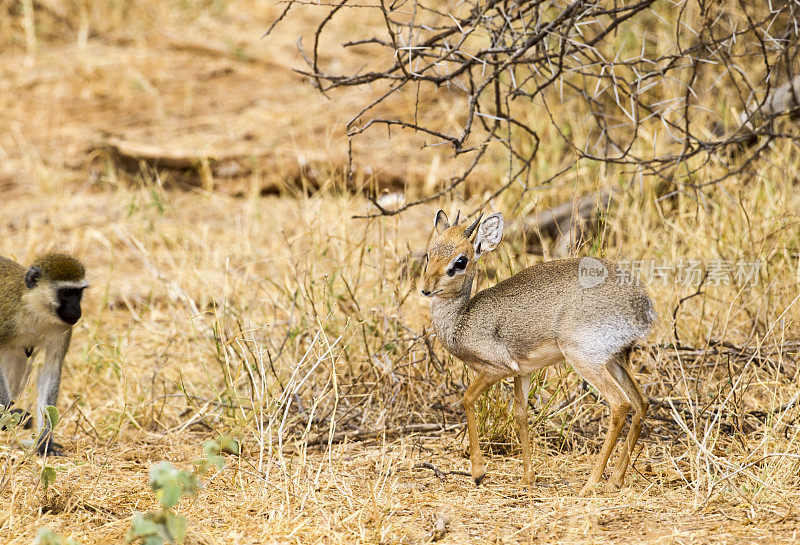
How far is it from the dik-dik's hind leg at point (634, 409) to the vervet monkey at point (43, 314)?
9.34 ft

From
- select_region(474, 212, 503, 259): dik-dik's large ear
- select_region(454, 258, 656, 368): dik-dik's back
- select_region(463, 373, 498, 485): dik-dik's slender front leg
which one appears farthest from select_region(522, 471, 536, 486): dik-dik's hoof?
select_region(474, 212, 503, 259): dik-dik's large ear

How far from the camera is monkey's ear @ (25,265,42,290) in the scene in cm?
472

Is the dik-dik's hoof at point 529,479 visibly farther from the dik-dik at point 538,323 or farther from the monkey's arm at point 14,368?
the monkey's arm at point 14,368

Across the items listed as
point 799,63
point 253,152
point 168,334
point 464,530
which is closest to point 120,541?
point 464,530

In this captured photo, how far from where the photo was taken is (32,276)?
475cm

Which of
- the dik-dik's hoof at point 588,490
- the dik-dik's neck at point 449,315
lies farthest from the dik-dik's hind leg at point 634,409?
the dik-dik's neck at point 449,315

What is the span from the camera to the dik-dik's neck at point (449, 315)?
12.6 ft

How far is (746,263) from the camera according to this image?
17.5ft

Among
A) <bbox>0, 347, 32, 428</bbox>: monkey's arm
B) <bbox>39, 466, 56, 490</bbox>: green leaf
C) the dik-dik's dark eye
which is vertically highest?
the dik-dik's dark eye

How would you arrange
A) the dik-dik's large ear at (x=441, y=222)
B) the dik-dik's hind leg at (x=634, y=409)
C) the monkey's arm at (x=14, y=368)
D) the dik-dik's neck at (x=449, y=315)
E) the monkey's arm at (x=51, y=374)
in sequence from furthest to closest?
the monkey's arm at (x=14, y=368), the monkey's arm at (x=51, y=374), the dik-dik's large ear at (x=441, y=222), the dik-dik's neck at (x=449, y=315), the dik-dik's hind leg at (x=634, y=409)

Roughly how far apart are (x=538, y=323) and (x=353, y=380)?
1384 millimetres

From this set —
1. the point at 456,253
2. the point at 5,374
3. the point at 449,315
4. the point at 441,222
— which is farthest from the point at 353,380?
the point at 5,374

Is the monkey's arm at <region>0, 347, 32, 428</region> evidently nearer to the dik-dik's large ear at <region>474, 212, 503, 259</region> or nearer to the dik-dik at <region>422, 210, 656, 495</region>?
the dik-dik at <region>422, 210, 656, 495</region>

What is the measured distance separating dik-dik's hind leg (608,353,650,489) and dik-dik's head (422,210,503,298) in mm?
742
